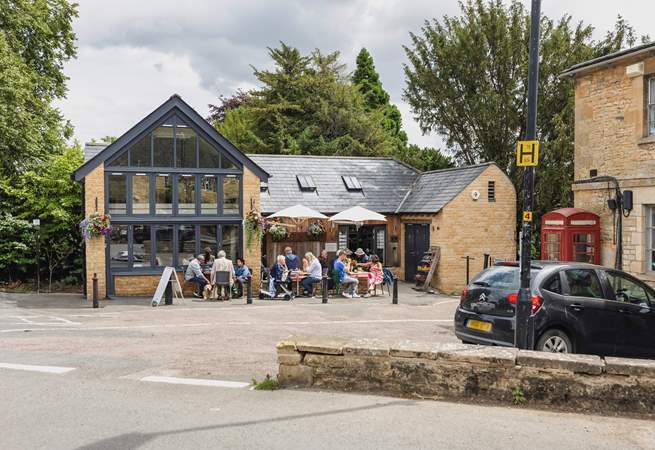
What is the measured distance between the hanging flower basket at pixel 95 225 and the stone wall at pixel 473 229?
37.0ft

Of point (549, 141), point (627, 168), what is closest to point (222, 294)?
point (627, 168)

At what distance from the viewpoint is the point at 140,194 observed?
19453 millimetres

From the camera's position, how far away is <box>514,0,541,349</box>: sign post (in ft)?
27.7

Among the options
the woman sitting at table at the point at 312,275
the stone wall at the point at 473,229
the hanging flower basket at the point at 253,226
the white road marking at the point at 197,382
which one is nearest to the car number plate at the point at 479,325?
the white road marking at the point at 197,382

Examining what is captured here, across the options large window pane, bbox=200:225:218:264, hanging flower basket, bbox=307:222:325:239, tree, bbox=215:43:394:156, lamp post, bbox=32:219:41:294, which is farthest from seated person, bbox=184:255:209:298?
tree, bbox=215:43:394:156

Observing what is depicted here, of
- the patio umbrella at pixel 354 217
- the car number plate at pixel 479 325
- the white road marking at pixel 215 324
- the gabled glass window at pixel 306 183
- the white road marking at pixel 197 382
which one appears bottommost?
the white road marking at pixel 215 324

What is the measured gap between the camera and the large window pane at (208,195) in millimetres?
20172

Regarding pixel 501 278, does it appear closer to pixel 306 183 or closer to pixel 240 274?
pixel 240 274

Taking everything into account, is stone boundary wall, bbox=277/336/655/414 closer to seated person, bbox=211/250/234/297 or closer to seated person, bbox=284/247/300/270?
seated person, bbox=211/250/234/297

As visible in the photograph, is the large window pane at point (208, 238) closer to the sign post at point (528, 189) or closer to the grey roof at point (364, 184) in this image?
the grey roof at point (364, 184)

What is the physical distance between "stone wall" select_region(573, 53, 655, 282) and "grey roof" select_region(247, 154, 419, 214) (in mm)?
9048

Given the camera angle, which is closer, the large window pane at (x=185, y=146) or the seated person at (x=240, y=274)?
the seated person at (x=240, y=274)

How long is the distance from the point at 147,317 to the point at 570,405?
10.9 metres

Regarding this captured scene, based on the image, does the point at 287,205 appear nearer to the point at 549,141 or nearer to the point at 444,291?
the point at 444,291
